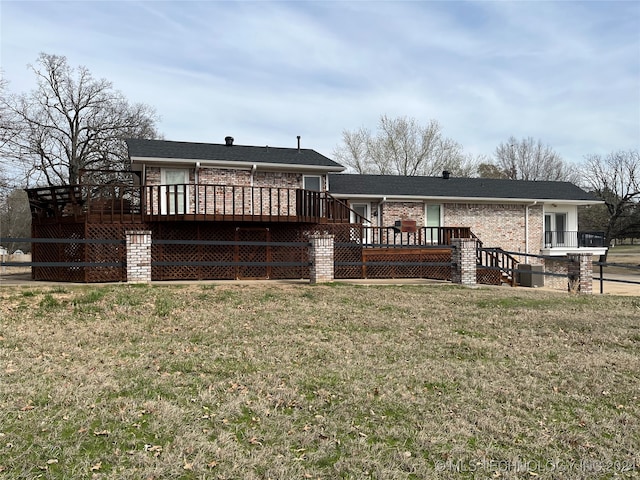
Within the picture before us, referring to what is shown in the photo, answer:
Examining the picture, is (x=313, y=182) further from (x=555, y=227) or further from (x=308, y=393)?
(x=308, y=393)

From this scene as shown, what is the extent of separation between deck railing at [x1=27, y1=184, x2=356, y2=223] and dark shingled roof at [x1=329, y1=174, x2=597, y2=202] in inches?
172

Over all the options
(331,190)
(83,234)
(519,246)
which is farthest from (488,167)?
(83,234)

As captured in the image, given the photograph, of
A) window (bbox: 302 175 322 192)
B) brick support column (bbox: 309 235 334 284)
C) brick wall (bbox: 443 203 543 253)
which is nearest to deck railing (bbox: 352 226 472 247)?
brick wall (bbox: 443 203 543 253)

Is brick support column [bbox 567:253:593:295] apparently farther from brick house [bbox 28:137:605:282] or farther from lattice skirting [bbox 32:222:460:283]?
brick house [bbox 28:137:605:282]

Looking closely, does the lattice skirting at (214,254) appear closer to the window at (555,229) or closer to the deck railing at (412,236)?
the deck railing at (412,236)

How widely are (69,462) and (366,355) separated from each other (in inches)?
141

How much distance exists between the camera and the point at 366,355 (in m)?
6.04

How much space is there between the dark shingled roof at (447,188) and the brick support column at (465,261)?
8141 mm

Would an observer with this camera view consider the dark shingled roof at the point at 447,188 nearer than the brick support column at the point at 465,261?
No

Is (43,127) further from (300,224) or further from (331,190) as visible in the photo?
(300,224)

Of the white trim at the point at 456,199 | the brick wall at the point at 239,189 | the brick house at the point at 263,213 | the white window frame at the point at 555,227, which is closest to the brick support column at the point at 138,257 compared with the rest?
the brick house at the point at 263,213

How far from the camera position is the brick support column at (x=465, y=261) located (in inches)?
560

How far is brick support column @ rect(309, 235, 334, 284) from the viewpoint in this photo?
42.5ft

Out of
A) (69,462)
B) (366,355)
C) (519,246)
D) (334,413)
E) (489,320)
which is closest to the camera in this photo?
(69,462)
